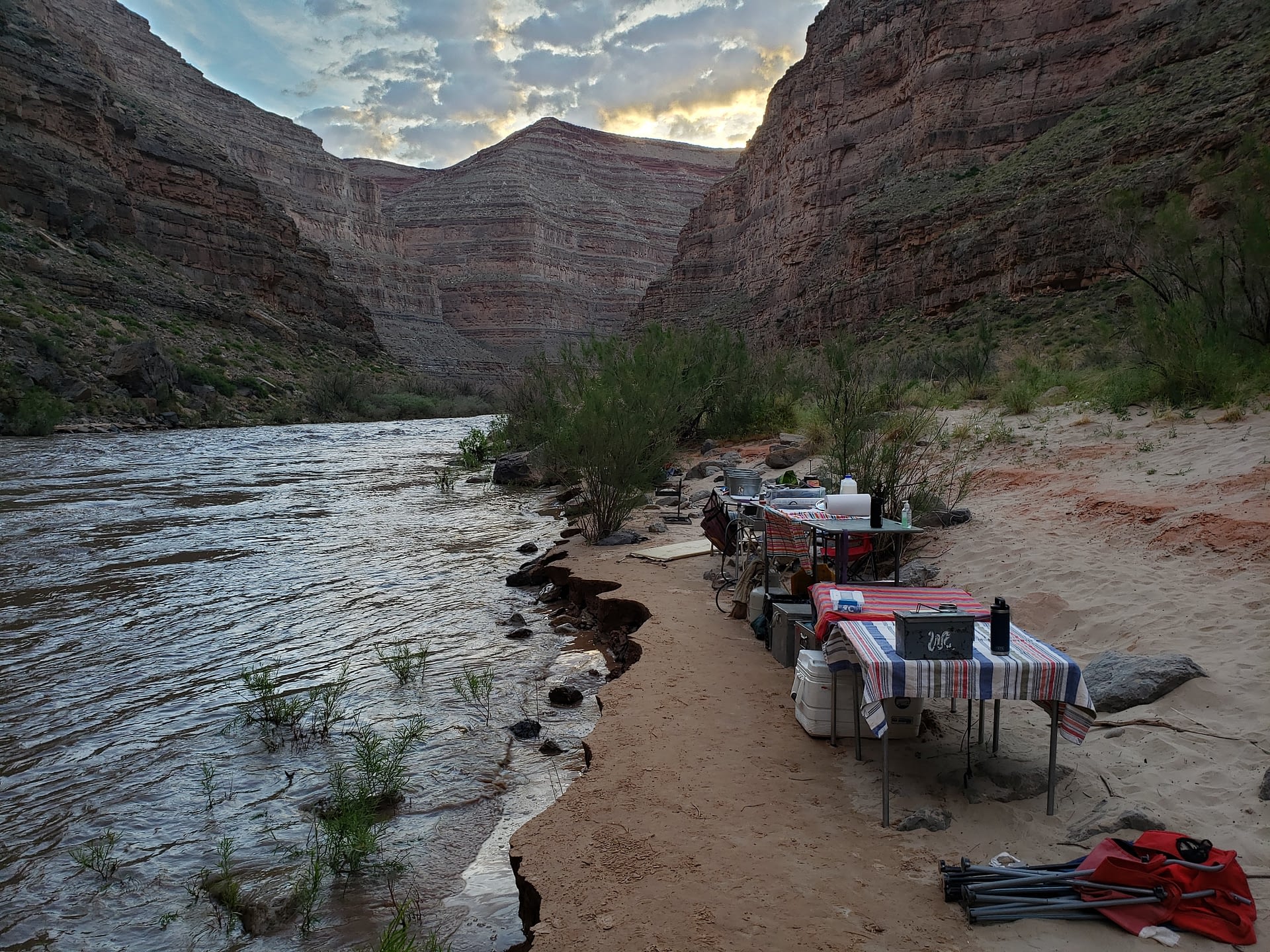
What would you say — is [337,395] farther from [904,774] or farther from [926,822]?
[926,822]

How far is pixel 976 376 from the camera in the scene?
19594mm

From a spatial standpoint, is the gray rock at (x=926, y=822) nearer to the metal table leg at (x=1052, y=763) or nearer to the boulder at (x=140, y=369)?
the metal table leg at (x=1052, y=763)

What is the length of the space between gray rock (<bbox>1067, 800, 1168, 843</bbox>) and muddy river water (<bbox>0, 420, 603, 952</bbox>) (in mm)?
2359

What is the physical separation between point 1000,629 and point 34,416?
2756 centimetres

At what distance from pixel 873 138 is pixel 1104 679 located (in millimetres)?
55372

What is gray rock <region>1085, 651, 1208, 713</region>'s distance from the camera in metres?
4.17

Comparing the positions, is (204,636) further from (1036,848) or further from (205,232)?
(205,232)

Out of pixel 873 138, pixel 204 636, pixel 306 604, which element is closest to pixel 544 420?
pixel 306 604

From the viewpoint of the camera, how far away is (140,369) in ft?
94.2

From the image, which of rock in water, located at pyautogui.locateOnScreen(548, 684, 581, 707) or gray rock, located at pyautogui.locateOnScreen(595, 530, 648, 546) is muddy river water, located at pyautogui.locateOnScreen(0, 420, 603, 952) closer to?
rock in water, located at pyautogui.locateOnScreen(548, 684, 581, 707)

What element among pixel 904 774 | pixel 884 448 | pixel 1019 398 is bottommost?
pixel 904 774

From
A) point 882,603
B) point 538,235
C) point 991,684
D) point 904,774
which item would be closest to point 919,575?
point 882,603

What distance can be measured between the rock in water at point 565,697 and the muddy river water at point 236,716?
0.09 meters

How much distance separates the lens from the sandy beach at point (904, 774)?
281 cm
